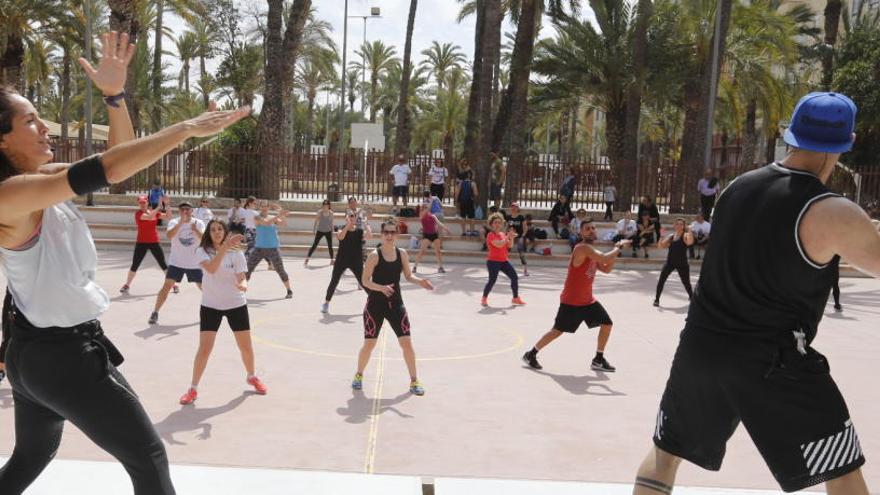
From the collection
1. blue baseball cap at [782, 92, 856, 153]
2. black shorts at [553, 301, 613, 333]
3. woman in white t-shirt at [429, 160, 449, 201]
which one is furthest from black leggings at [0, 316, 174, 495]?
woman in white t-shirt at [429, 160, 449, 201]

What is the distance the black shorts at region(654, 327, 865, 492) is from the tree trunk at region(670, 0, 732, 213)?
849 inches

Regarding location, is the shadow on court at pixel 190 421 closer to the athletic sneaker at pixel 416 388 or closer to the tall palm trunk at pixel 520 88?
the athletic sneaker at pixel 416 388

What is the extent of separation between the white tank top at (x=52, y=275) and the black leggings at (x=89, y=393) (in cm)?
7

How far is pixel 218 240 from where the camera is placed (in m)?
7.07

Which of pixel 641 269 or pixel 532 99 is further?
pixel 532 99

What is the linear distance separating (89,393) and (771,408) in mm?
2428

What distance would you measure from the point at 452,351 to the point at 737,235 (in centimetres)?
627

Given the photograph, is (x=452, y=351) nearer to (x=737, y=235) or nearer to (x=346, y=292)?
(x=346, y=292)

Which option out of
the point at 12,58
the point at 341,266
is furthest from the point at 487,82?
the point at 12,58

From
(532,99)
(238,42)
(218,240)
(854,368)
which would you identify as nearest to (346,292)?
(218,240)

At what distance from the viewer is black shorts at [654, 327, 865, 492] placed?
8.41 feet

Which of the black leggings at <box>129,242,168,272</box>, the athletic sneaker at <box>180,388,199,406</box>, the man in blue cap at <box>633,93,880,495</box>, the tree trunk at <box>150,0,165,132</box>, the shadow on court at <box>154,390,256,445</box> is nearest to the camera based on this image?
the man in blue cap at <box>633,93,880,495</box>

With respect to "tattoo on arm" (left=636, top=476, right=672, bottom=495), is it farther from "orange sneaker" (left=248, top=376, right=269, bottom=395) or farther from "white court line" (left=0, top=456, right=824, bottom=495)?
"orange sneaker" (left=248, top=376, right=269, bottom=395)

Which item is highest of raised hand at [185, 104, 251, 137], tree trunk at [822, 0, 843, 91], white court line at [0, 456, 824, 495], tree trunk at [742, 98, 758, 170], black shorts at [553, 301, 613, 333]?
tree trunk at [822, 0, 843, 91]
